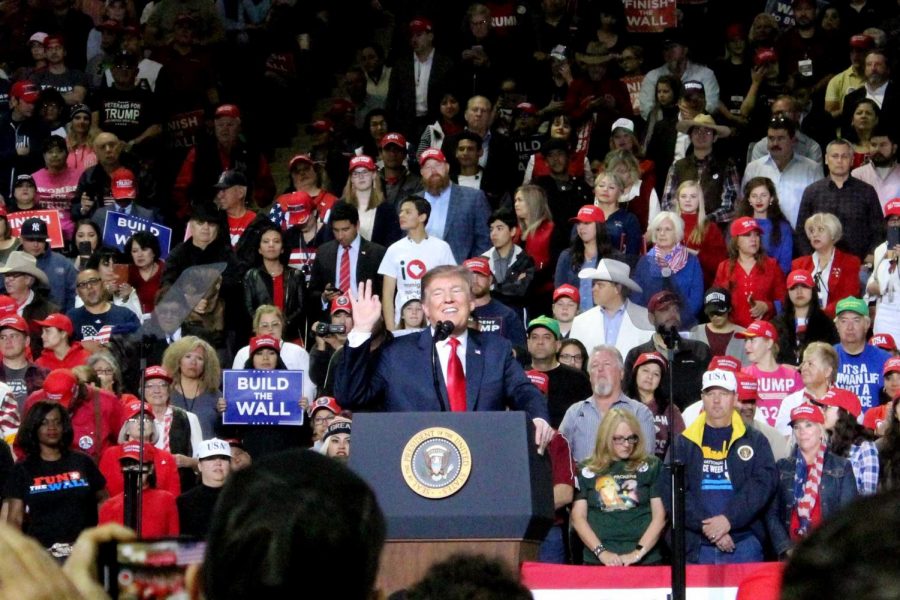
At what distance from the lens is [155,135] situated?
15930mm

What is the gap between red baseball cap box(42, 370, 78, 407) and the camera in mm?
9914

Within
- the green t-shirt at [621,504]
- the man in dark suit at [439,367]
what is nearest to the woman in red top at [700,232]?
the green t-shirt at [621,504]

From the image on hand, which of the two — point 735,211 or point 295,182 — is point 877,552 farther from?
point 295,182

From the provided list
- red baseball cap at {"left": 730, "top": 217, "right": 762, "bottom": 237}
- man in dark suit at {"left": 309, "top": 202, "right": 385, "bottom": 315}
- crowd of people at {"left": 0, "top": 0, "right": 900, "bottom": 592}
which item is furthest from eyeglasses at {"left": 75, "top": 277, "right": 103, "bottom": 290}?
red baseball cap at {"left": 730, "top": 217, "right": 762, "bottom": 237}

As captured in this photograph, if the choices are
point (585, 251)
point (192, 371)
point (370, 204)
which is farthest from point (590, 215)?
point (192, 371)

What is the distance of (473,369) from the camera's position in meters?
6.27

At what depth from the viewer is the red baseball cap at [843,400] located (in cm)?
900

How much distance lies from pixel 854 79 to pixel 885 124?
132 cm

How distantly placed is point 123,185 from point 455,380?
328 inches

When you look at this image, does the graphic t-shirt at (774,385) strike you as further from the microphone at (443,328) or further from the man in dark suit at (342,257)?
the microphone at (443,328)

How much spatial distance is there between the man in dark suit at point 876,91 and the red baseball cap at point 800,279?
281 cm

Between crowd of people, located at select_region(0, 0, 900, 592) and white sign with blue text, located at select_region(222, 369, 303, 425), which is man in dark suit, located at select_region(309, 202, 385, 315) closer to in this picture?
crowd of people, located at select_region(0, 0, 900, 592)

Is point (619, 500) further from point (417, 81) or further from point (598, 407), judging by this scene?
point (417, 81)

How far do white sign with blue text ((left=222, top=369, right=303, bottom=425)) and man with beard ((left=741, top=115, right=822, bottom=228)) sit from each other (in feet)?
14.7
